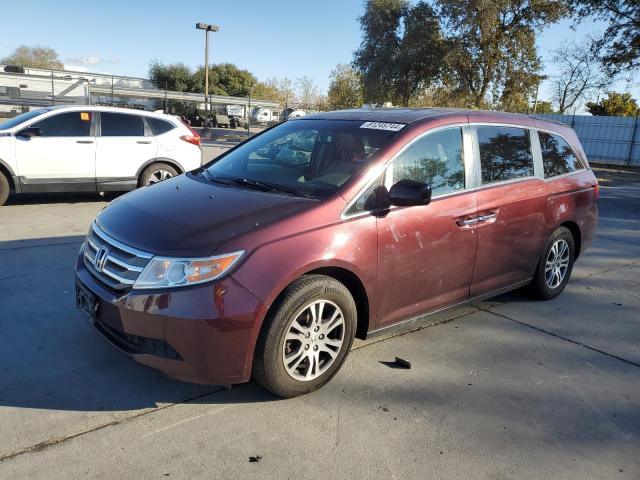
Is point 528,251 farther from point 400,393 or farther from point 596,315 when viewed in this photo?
point 400,393

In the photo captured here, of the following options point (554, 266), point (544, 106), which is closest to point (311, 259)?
point (554, 266)

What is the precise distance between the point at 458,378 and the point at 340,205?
146 centimetres

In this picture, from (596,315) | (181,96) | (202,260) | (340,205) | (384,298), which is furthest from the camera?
(181,96)

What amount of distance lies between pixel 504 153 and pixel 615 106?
3566 cm

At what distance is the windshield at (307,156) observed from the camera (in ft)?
11.6

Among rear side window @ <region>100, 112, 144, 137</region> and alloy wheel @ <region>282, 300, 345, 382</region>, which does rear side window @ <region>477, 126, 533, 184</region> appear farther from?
rear side window @ <region>100, 112, 144, 137</region>

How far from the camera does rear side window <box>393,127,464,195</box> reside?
361cm

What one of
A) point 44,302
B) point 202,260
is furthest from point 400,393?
point 44,302

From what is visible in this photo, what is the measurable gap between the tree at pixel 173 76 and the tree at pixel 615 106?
38.9 m

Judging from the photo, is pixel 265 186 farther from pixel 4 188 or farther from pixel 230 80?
pixel 230 80

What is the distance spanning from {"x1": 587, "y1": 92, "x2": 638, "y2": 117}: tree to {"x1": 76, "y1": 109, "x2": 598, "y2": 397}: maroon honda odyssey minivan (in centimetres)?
3462

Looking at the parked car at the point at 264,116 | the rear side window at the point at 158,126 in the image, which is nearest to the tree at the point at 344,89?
the parked car at the point at 264,116

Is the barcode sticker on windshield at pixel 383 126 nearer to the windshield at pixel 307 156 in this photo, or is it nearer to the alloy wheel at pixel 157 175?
the windshield at pixel 307 156

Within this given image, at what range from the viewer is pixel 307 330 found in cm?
308
